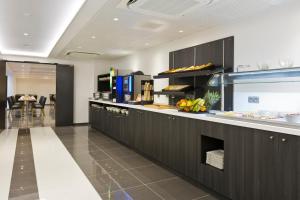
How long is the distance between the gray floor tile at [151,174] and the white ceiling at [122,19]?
7.82 ft

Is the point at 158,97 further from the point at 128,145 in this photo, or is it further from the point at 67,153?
the point at 67,153

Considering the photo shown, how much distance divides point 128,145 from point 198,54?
2414 mm

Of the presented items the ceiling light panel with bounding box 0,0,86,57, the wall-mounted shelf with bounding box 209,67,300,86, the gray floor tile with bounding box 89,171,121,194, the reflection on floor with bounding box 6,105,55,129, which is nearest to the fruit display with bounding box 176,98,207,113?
the wall-mounted shelf with bounding box 209,67,300,86

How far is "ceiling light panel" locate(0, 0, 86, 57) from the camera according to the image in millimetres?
3619

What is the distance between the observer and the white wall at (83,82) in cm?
829

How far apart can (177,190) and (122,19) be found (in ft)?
8.89

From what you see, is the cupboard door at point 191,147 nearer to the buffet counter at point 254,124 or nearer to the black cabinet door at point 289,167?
the buffet counter at point 254,124

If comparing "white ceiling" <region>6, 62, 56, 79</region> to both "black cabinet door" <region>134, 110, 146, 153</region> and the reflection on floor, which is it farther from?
"black cabinet door" <region>134, 110, 146, 153</region>

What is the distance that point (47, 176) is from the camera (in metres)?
3.19

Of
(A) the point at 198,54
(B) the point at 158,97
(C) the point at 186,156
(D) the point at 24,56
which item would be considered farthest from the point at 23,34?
(C) the point at 186,156

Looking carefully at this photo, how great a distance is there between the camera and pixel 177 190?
282cm

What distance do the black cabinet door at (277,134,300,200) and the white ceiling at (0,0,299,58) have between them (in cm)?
186

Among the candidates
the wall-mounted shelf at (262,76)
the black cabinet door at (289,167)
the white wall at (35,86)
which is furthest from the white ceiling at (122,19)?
the white wall at (35,86)

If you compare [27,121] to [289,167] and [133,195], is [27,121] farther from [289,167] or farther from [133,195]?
[289,167]
